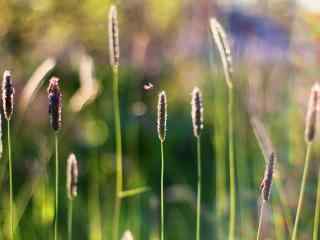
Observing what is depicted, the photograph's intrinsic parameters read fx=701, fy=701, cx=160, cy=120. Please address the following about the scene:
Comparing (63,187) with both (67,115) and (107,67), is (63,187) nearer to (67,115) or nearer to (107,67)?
(67,115)

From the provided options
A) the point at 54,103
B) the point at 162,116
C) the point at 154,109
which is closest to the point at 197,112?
the point at 162,116

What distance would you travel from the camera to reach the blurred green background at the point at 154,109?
6.72 feet

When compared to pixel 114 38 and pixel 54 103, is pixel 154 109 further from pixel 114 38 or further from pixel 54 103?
pixel 54 103

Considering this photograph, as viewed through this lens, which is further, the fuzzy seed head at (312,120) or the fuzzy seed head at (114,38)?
the fuzzy seed head at (114,38)

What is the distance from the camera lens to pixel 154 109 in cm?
464

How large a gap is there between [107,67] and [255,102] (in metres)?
3.35

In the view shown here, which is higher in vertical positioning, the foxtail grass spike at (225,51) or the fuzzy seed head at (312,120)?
the foxtail grass spike at (225,51)

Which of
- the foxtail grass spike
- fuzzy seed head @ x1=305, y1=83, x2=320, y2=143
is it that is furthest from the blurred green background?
fuzzy seed head @ x1=305, y1=83, x2=320, y2=143

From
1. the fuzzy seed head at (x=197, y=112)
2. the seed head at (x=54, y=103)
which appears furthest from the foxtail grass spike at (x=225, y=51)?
the seed head at (x=54, y=103)

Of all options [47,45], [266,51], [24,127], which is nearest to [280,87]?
[266,51]

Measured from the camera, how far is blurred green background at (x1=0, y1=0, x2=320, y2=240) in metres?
2.05

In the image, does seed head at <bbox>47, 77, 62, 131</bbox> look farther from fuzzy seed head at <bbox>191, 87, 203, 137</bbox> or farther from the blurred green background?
the blurred green background

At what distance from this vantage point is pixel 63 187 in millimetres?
3404

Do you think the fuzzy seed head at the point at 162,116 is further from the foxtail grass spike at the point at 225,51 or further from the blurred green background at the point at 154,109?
the blurred green background at the point at 154,109
